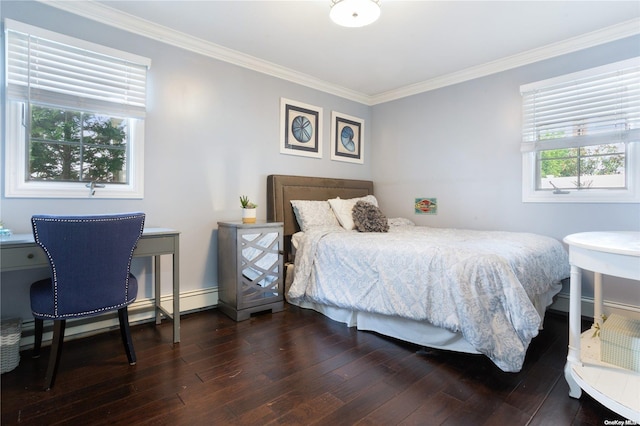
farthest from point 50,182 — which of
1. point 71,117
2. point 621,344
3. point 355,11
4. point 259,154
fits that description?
point 621,344

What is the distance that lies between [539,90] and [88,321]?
4378 mm

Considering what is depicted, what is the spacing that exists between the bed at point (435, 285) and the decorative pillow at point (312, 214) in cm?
7

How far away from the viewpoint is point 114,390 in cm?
165

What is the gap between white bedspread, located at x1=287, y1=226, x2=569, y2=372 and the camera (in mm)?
1758

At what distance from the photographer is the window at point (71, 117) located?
6.93 ft

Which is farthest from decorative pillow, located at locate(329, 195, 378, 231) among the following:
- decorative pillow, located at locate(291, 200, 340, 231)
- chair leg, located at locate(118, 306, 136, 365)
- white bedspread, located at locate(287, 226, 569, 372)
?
chair leg, located at locate(118, 306, 136, 365)

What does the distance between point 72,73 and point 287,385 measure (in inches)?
103

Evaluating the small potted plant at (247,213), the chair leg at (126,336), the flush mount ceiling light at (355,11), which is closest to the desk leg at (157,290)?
the chair leg at (126,336)

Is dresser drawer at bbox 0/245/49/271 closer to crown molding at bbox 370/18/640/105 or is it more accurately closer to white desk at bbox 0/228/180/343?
white desk at bbox 0/228/180/343

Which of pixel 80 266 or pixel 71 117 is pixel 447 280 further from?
pixel 71 117

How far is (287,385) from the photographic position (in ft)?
5.61

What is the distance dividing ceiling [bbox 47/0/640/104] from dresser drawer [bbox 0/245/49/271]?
5.79ft

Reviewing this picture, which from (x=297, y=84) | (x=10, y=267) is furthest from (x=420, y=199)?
(x=10, y=267)

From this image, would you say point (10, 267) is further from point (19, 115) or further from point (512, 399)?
point (512, 399)
